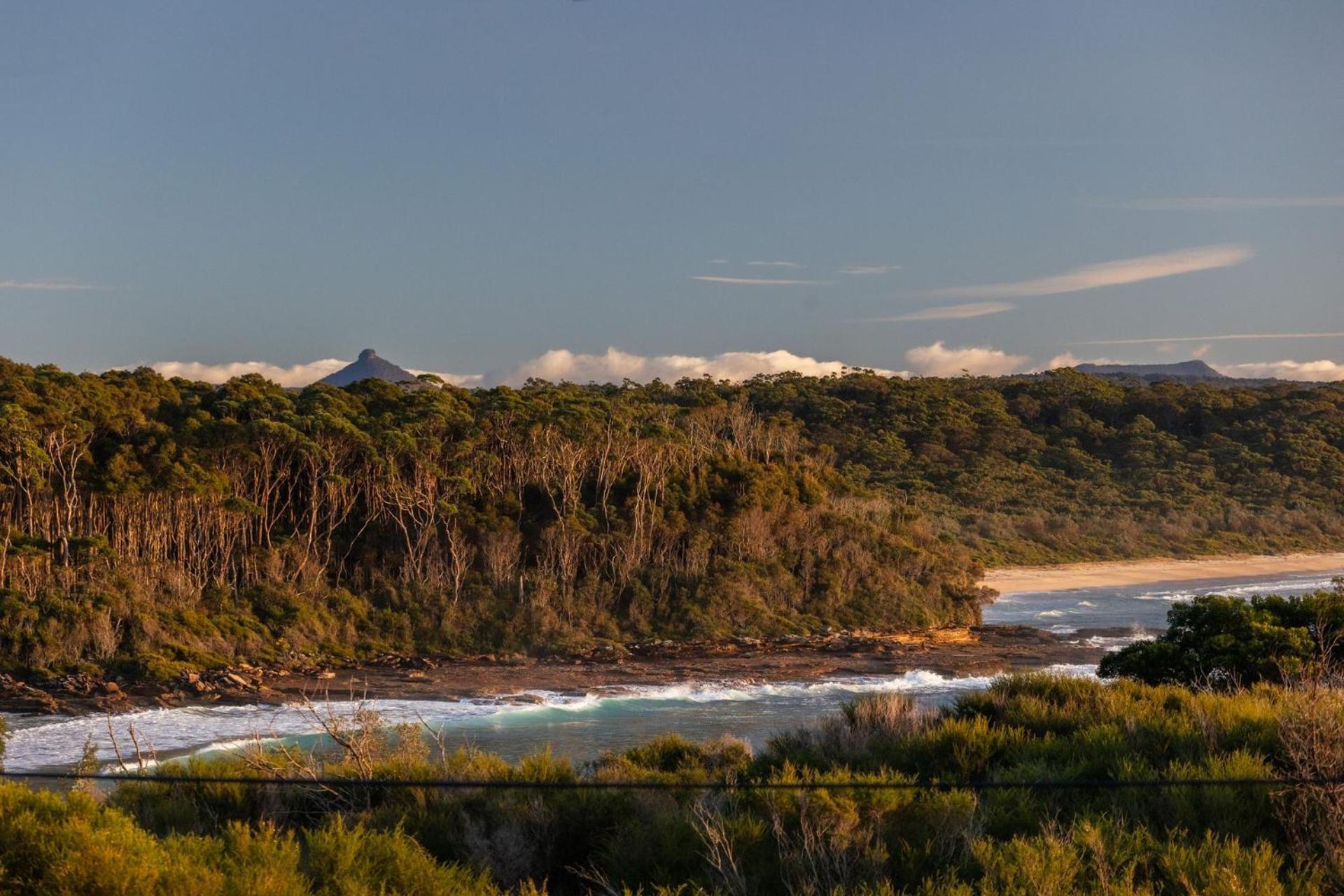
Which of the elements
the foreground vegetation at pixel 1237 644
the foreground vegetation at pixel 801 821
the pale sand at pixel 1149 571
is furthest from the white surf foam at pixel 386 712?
the pale sand at pixel 1149 571

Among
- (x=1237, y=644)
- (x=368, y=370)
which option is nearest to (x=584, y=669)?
(x=1237, y=644)

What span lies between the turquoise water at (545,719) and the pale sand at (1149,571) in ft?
74.2

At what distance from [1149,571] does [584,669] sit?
3487cm

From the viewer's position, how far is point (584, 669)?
90.4ft

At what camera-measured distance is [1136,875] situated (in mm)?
6859

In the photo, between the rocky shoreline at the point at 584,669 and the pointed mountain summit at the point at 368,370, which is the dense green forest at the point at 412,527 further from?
the pointed mountain summit at the point at 368,370

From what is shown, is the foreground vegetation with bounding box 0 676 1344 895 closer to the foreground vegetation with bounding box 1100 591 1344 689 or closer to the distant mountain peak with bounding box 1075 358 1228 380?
the foreground vegetation with bounding box 1100 591 1344 689

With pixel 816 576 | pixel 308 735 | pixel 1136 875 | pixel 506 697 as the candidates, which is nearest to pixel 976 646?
pixel 816 576

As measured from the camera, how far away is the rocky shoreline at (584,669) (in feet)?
76.1

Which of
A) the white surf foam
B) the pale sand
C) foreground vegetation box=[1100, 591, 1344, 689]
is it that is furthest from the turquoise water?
the pale sand

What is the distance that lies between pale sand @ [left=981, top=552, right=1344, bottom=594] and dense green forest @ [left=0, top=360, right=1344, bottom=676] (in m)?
13.2

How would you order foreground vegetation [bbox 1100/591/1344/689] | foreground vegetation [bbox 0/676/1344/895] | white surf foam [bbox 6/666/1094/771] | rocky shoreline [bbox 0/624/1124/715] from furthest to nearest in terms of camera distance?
rocky shoreline [bbox 0/624/1124/715], white surf foam [bbox 6/666/1094/771], foreground vegetation [bbox 1100/591/1344/689], foreground vegetation [bbox 0/676/1344/895]

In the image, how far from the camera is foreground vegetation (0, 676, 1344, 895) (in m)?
6.51

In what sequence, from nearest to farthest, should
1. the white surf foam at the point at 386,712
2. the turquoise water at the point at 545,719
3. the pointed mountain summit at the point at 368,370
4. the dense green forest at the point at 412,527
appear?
1. the white surf foam at the point at 386,712
2. the turquoise water at the point at 545,719
3. the dense green forest at the point at 412,527
4. the pointed mountain summit at the point at 368,370
